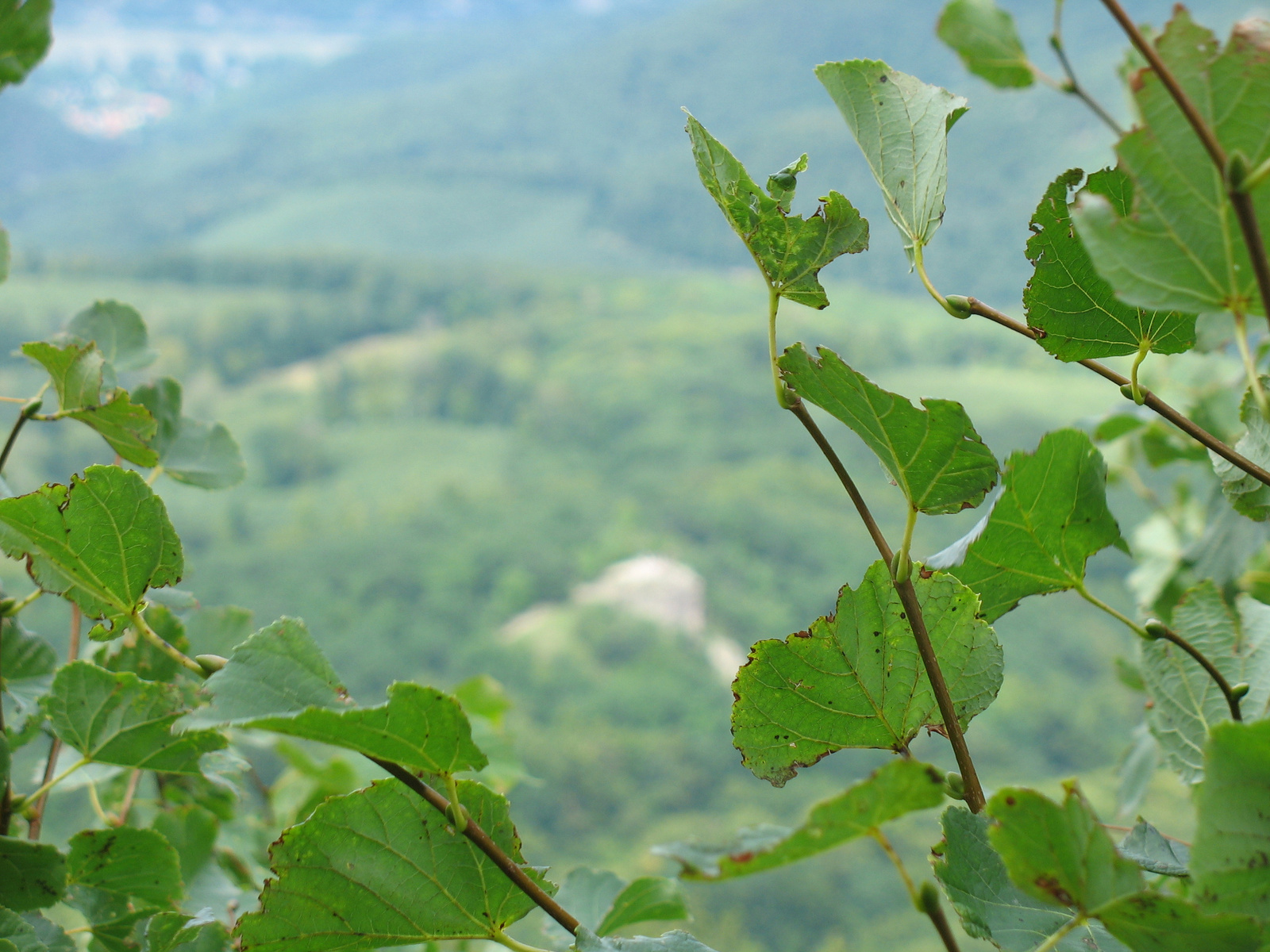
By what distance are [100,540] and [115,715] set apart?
93mm

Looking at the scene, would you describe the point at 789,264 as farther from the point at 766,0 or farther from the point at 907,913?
the point at 766,0

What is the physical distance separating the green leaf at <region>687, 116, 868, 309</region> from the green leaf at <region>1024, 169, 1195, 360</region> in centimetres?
6

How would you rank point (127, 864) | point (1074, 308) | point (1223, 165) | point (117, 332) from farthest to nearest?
point (117, 332)
point (127, 864)
point (1074, 308)
point (1223, 165)

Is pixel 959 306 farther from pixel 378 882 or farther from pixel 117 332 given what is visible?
pixel 117 332

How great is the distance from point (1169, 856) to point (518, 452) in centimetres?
2080

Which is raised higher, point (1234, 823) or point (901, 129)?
point (901, 129)

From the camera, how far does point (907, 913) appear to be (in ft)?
38.6

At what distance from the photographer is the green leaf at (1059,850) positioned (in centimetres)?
19

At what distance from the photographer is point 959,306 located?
0.87 ft

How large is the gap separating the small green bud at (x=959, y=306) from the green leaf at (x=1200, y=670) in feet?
0.55

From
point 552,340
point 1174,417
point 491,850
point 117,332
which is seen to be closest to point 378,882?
point 491,850

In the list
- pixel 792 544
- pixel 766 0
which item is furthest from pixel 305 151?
pixel 792 544

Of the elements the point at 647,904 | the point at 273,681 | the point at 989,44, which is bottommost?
the point at 647,904

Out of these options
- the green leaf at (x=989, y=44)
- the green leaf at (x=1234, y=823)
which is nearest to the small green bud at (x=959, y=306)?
the green leaf at (x=1234, y=823)
